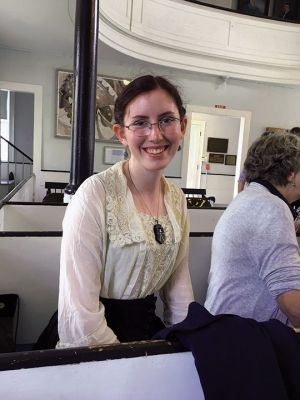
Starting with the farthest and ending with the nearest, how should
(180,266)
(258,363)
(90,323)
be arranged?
(180,266)
(90,323)
(258,363)

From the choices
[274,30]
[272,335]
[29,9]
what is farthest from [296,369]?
[274,30]

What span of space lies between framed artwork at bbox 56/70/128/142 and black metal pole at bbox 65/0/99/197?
3.54 metres

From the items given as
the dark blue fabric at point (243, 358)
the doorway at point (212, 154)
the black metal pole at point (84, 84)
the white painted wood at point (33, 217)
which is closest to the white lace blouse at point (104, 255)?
the dark blue fabric at point (243, 358)

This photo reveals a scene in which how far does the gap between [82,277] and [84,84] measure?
2.20 metres

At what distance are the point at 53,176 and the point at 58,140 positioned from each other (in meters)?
0.72

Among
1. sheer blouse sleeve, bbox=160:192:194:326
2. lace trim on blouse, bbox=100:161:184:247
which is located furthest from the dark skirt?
lace trim on blouse, bbox=100:161:184:247

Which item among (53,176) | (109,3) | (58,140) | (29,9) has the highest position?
(109,3)

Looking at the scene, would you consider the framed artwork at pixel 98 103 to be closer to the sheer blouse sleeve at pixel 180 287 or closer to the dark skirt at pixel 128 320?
the sheer blouse sleeve at pixel 180 287

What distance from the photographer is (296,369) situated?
0.68m

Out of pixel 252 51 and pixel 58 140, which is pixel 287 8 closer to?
pixel 252 51

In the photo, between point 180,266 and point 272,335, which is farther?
point 180,266

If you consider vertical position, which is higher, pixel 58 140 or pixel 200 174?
pixel 58 140

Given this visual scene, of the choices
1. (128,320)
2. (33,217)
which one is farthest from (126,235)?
(33,217)

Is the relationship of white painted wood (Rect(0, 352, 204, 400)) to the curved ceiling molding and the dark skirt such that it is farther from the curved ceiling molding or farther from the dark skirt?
the curved ceiling molding
